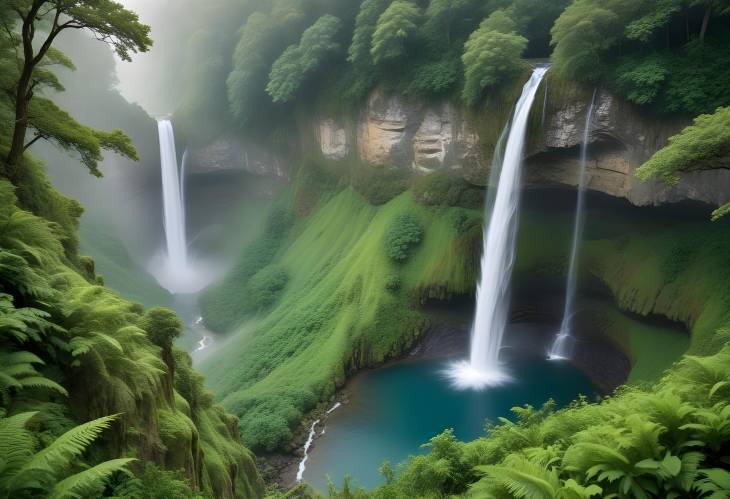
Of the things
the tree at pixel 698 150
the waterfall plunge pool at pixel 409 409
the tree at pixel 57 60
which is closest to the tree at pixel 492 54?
the waterfall plunge pool at pixel 409 409

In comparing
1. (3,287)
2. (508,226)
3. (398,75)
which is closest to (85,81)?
(398,75)

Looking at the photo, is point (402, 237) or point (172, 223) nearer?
point (402, 237)

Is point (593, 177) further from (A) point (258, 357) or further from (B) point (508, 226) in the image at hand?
(A) point (258, 357)

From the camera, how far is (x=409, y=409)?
2147 cm

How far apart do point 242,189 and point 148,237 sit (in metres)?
8.87

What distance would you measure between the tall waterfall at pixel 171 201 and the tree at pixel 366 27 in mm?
19912

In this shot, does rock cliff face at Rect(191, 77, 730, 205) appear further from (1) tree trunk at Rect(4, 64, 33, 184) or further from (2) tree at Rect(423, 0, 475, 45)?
(1) tree trunk at Rect(4, 64, 33, 184)

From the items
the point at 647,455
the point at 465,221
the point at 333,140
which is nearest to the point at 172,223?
the point at 333,140

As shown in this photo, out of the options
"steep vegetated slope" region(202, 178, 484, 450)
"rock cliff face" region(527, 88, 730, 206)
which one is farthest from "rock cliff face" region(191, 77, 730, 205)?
"steep vegetated slope" region(202, 178, 484, 450)

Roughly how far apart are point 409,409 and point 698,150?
14.6 meters

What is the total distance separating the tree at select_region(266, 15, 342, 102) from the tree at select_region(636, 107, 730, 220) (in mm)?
25917

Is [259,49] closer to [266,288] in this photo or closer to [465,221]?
[266,288]

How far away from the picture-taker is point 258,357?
26.8m

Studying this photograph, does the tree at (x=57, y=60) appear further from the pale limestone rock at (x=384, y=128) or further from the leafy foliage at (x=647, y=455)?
the pale limestone rock at (x=384, y=128)
